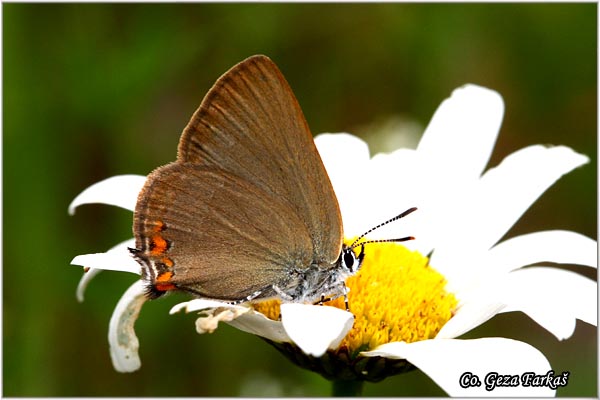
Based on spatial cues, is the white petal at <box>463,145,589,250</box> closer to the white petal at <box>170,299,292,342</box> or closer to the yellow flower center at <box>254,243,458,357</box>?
the yellow flower center at <box>254,243,458,357</box>

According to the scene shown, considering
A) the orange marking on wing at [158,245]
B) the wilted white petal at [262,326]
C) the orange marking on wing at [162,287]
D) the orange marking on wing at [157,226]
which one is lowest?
the wilted white petal at [262,326]

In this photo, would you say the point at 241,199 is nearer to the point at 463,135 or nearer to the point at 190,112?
the point at 463,135

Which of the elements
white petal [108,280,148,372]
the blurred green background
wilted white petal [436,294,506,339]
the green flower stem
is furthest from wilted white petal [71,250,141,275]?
the blurred green background

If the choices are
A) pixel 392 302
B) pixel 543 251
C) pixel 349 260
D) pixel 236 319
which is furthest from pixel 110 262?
pixel 543 251

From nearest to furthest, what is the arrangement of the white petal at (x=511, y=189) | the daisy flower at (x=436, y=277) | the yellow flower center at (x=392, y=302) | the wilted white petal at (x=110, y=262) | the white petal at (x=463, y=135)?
the daisy flower at (x=436, y=277)
the wilted white petal at (x=110, y=262)
the yellow flower center at (x=392, y=302)
the white petal at (x=511, y=189)
the white petal at (x=463, y=135)

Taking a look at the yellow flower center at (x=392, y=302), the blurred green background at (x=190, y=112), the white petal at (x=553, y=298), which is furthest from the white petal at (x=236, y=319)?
the blurred green background at (x=190, y=112)

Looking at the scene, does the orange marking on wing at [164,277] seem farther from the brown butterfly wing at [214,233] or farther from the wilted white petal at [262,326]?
the wilted white petal at [262,326]

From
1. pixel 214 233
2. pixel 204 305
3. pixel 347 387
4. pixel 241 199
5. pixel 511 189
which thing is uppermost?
pixel 511 189
